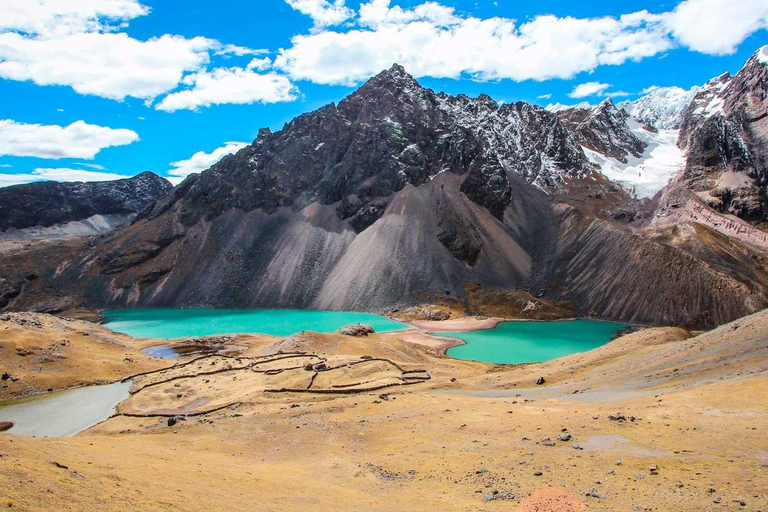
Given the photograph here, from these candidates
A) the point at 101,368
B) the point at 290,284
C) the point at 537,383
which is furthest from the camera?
the point at 290,284

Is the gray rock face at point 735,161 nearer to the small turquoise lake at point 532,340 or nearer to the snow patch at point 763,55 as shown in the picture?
the snow patch at point 763,55

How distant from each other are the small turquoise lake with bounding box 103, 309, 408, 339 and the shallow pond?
57377 millimetres

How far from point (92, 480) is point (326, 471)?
1149 cm

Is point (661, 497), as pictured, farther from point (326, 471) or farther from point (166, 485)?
point (166, 485)

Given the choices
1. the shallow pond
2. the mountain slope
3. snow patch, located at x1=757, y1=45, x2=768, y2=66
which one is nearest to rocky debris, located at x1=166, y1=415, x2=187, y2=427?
the shallow pond

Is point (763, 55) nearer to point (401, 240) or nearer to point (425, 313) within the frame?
point (401, 240)

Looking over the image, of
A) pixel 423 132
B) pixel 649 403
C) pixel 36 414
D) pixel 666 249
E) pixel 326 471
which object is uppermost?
pixel 423 132

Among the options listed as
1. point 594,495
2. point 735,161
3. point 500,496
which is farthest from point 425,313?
point 735,161

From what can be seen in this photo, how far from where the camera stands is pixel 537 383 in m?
42.8

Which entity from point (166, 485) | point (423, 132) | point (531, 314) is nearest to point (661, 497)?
point (166, 485)

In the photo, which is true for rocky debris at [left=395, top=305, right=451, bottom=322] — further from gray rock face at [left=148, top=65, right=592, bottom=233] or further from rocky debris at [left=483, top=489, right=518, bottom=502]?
rocky debris at [left=483, top=489, right=518, bottom=502]

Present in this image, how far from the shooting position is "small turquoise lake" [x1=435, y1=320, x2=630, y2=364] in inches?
3423

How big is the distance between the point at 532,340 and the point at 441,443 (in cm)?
7932

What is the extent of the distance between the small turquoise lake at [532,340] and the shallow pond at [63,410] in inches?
2170
